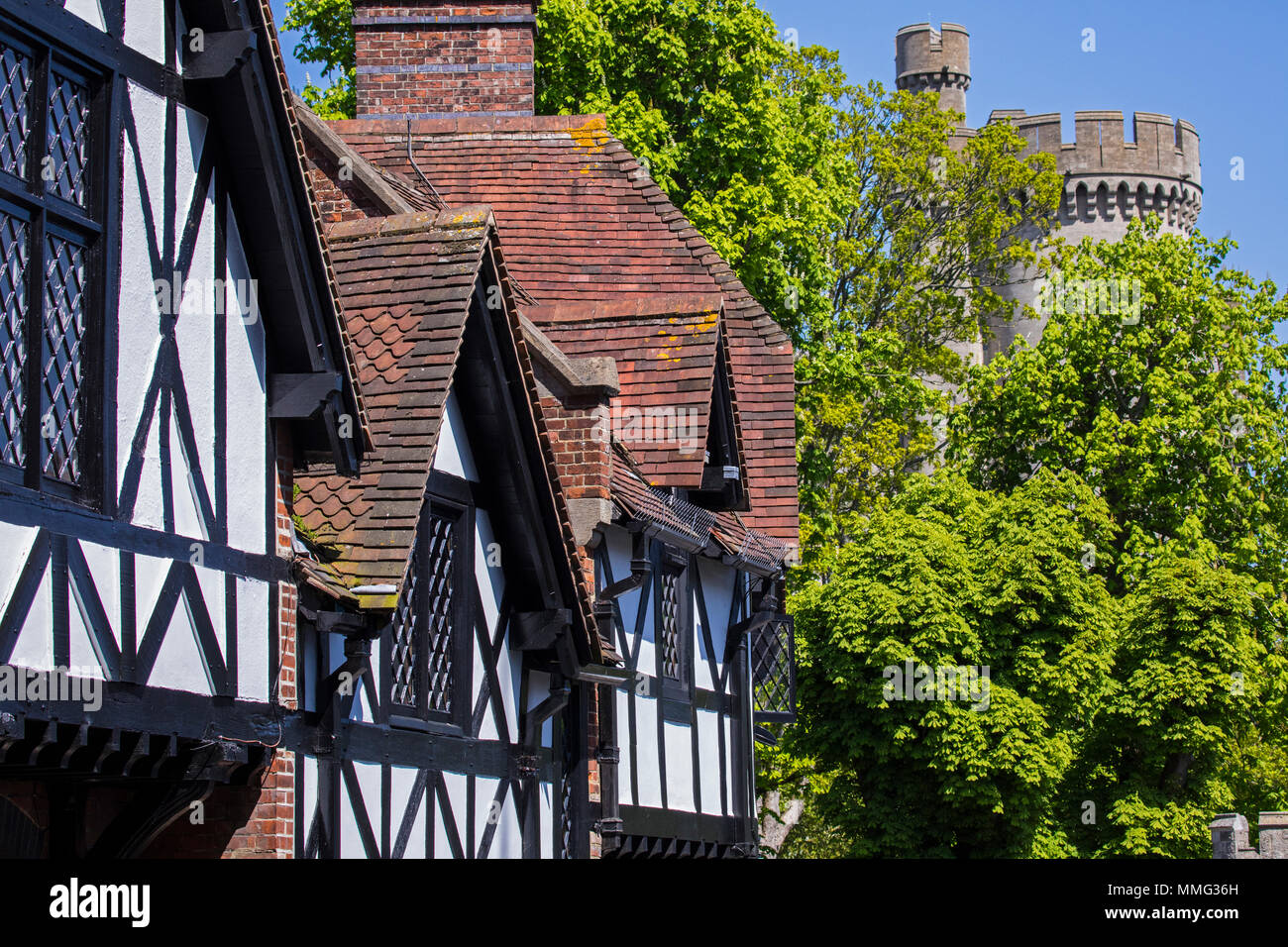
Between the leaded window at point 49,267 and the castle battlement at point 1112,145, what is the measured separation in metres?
53.7

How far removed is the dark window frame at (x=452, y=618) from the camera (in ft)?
39.6

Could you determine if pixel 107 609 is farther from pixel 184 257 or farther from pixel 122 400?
pixel 184 257

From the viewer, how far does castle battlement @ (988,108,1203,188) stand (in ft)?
198

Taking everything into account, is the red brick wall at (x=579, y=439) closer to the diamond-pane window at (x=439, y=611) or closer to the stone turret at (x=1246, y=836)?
the diamond-pane window at (x=439, y=611)

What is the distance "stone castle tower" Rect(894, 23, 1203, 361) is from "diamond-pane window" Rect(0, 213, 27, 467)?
5355 centimetres

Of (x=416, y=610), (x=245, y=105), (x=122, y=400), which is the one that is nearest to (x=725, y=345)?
(x=416, y=610)

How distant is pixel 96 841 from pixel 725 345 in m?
9.75

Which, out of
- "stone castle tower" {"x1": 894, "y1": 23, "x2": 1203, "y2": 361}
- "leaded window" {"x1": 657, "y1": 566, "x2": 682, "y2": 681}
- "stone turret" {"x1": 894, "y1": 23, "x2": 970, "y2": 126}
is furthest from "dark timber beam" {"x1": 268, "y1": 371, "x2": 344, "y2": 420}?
"stone turret" {"x1": 894, "y1": 23, "x2": 970, "y2": 126}

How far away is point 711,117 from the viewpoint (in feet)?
90.2

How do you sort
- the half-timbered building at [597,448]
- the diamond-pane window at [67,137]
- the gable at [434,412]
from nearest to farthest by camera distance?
the diamond-pane window at [67,137]
the gable at [434,412]
the half-timbered building at [597,448]

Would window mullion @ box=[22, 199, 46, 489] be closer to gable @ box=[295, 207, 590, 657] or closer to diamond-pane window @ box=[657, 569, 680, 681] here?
gable @ box=[295, 207, 590, 657]

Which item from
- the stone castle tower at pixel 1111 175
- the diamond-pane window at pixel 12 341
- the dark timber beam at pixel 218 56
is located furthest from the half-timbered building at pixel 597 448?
the stone castle tower at pixel 1111 175

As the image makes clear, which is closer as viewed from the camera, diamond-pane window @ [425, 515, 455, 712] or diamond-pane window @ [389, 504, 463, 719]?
diamond-pane window @ [389, 504, 463, 719]
